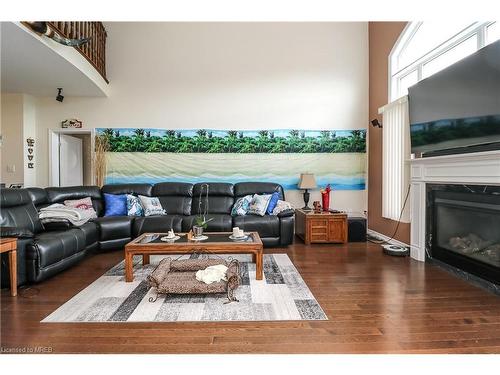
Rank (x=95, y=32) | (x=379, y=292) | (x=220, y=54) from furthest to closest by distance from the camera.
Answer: (x=220, y=54)
(x=95, y=32)
(x=379, y=292)

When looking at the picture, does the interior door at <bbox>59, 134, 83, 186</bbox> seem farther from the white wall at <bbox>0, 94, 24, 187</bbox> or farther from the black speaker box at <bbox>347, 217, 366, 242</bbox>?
the black speaker box at <bbox>347, 217, 366, 242</bbox>

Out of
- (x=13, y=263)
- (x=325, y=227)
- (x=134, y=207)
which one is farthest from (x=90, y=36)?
(x=325, y=227)

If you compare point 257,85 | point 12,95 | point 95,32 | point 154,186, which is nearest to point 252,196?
point 154,186

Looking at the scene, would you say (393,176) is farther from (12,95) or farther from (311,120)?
(12,95)

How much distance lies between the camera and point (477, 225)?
2820 millimetres

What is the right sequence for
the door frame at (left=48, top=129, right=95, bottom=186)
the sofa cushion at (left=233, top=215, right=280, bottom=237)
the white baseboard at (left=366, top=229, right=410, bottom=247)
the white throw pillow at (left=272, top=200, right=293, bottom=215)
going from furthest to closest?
the door frame at (left=48, top=129, right=95, bottom=186) → the white throw pillow at (left=272, top=200, right=293, bottom=215) → the white baseboard at (left=366, top=229, right=410, bottom=247) → the sofa cushion at (left=233, top=215, right=280, bottom=237)

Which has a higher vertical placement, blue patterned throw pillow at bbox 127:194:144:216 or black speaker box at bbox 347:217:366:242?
blue patterned throw pillow at bbox 127:194:144:216

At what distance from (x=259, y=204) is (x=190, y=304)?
230cm

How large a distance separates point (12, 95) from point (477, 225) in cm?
679

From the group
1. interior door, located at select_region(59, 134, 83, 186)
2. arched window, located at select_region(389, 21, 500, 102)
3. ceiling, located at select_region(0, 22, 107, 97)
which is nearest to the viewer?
arched window, located at select_region(389, 21, 500, 102)

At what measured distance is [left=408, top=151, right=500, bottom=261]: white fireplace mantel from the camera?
8.36ft

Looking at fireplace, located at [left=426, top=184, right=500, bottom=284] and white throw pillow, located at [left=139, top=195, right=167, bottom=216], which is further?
white throw pillow, located at [left=139, top=195, right=167, bottom=216]

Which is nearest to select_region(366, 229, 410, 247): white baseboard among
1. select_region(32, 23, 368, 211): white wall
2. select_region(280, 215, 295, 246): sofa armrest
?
select_region(280, 215, 295, 246): sofa armrest

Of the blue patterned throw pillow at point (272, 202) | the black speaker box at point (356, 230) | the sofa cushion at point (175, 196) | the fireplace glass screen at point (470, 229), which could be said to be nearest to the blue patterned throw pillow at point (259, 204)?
the blue patterned throw pillow at point (272, 202)
